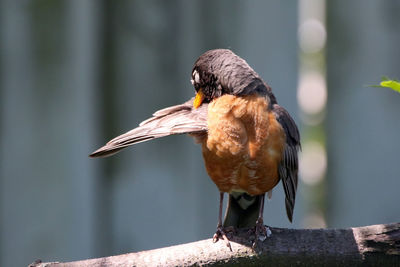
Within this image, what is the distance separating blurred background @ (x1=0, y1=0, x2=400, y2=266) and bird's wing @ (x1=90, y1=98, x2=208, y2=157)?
111 centimetres

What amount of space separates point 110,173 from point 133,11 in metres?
1.12

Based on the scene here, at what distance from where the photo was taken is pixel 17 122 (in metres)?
4.45

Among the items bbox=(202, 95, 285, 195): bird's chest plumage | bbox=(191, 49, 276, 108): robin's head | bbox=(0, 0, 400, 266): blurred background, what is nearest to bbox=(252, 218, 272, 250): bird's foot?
bbox=(202, 95, 285, 195): bird's chest plumage

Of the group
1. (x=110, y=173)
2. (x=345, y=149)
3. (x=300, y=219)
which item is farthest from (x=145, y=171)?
(x=345, y=149)

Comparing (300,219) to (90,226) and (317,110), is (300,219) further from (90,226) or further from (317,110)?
(90,226)

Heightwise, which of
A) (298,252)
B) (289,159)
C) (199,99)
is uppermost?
(199,99)

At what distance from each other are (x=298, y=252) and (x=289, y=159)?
648mm

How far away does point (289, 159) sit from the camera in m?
3.33

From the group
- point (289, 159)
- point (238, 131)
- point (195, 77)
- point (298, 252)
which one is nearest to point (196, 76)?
point (195, 77)

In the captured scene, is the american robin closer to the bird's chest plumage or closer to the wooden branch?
the bird's chest plumage

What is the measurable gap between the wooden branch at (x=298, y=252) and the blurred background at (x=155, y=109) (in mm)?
1541

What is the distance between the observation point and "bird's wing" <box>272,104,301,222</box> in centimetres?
332

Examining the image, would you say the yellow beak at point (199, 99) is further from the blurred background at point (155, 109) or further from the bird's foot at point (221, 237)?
the blurred background at point (155, 109)

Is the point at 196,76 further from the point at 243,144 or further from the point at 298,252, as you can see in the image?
the point at 298,252
